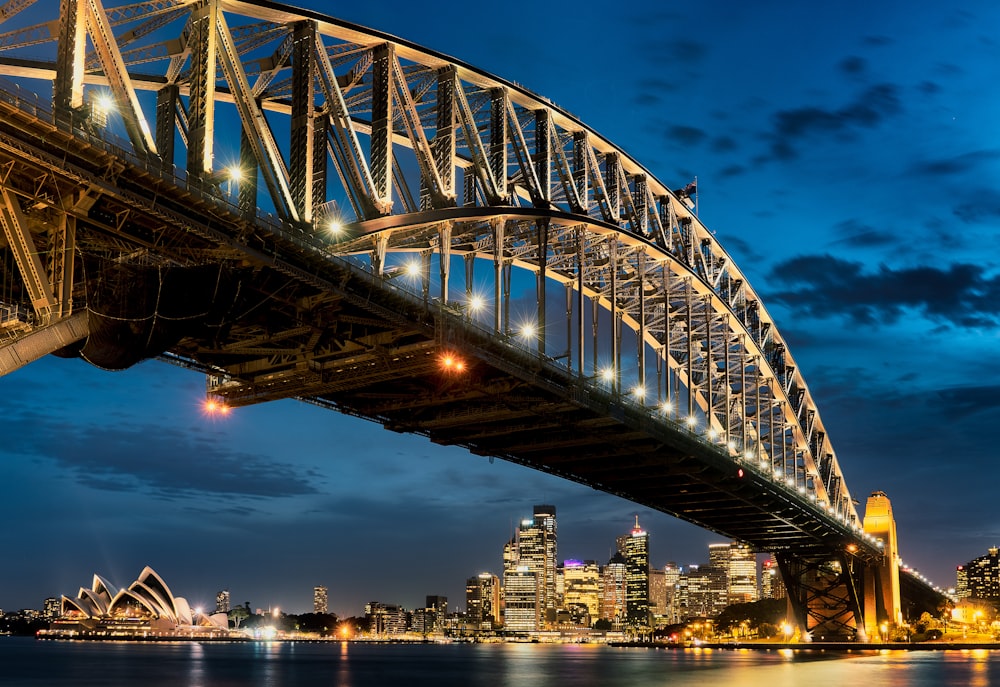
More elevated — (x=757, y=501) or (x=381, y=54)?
(x=381, y=54)

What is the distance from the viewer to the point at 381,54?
136 feet

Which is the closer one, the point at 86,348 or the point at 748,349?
the point at 86,348

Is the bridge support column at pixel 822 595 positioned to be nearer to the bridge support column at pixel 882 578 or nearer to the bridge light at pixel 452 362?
the bridge support column at pixel 882 578

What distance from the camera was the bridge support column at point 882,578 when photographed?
11738 centimetres

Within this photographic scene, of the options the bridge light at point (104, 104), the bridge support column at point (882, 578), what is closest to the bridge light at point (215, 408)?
the bridge light at point (104, 104)

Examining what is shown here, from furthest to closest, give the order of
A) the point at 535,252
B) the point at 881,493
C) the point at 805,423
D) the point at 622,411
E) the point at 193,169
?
the point at 881,493 < the point at 805,423 < the point at 535,252 < the point at 622,411 < the point at 193,169

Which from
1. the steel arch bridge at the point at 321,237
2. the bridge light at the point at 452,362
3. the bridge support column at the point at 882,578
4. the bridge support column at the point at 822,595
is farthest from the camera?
the bridge support column at the point at 882,578

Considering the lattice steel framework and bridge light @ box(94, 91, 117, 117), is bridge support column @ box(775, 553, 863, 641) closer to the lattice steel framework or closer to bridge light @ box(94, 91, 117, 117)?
the lattice steel framework

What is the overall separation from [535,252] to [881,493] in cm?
8450

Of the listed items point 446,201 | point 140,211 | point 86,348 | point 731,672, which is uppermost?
point 446,201

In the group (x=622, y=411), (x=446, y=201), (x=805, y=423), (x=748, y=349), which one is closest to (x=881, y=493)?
(x=805, y=423)

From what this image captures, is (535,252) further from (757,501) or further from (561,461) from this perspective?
(757,501)

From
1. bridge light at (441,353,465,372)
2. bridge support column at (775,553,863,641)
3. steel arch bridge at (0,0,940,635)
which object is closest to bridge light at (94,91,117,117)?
steel arch bridge at (0,0,940,635)

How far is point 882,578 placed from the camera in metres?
121
